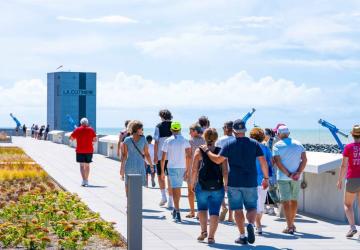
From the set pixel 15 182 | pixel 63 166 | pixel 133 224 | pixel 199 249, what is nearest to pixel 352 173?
pixel 199 249

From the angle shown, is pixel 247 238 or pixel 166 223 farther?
pixel 166 223

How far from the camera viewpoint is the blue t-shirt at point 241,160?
11078 millimetres

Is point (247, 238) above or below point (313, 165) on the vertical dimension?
below

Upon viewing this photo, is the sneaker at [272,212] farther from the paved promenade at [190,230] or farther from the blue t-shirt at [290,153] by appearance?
the blue t-shirt at [290,153]

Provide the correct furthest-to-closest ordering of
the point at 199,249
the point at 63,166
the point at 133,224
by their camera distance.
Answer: the point at 63,166 → the point at 199,249 → the point at 133,224

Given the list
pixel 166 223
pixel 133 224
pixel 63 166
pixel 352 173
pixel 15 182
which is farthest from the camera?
pixel 63 166

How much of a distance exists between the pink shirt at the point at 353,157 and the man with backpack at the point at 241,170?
1.69 metres

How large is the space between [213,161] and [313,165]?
354cm

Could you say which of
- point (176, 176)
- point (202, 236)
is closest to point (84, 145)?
point (176, 176)

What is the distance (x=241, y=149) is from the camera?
11.1 metres

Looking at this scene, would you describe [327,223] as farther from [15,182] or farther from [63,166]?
[63,166]

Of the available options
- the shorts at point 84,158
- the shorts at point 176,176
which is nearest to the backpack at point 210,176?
the shorts at point 176,176

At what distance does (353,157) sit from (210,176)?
236 cm

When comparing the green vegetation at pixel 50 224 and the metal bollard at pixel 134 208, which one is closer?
the metal bollard at pixel 134 208
